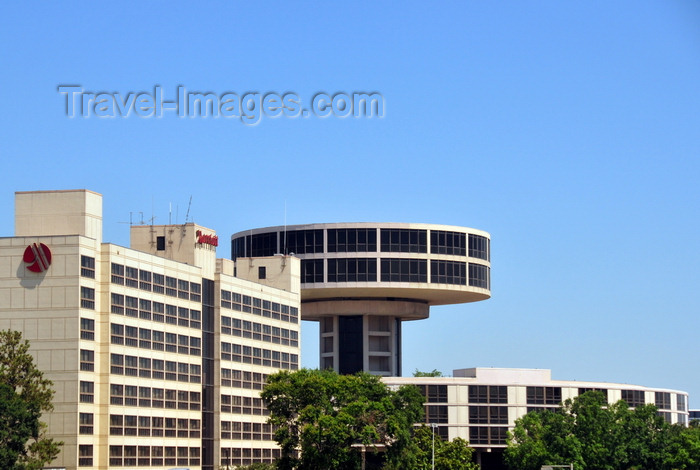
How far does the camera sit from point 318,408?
15388cm

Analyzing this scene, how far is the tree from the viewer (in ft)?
422

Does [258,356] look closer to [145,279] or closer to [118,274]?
[145,279]

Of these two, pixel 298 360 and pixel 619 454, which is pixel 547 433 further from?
pixel 298 360

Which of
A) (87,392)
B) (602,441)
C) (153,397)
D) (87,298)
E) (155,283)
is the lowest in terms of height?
(602,441)

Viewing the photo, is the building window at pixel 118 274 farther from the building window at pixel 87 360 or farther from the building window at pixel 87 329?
the building window at pixel 87 360

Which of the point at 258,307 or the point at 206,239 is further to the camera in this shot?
the point at 258,307

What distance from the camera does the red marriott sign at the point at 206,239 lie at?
175 metres

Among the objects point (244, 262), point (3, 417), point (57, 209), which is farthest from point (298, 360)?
point (3, 417)

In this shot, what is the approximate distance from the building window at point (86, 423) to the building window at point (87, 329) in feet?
28.1

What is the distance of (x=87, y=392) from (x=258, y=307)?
44.9 m

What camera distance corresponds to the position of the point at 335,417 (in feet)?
502

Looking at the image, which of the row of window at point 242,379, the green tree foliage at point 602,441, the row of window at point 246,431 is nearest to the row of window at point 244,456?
the row of window at point 246,431

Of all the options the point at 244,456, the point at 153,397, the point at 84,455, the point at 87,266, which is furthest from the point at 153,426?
the point at 244,456

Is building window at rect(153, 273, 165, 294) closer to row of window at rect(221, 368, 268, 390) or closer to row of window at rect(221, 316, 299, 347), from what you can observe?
row of window at rect(221, 316, 299, 347)
